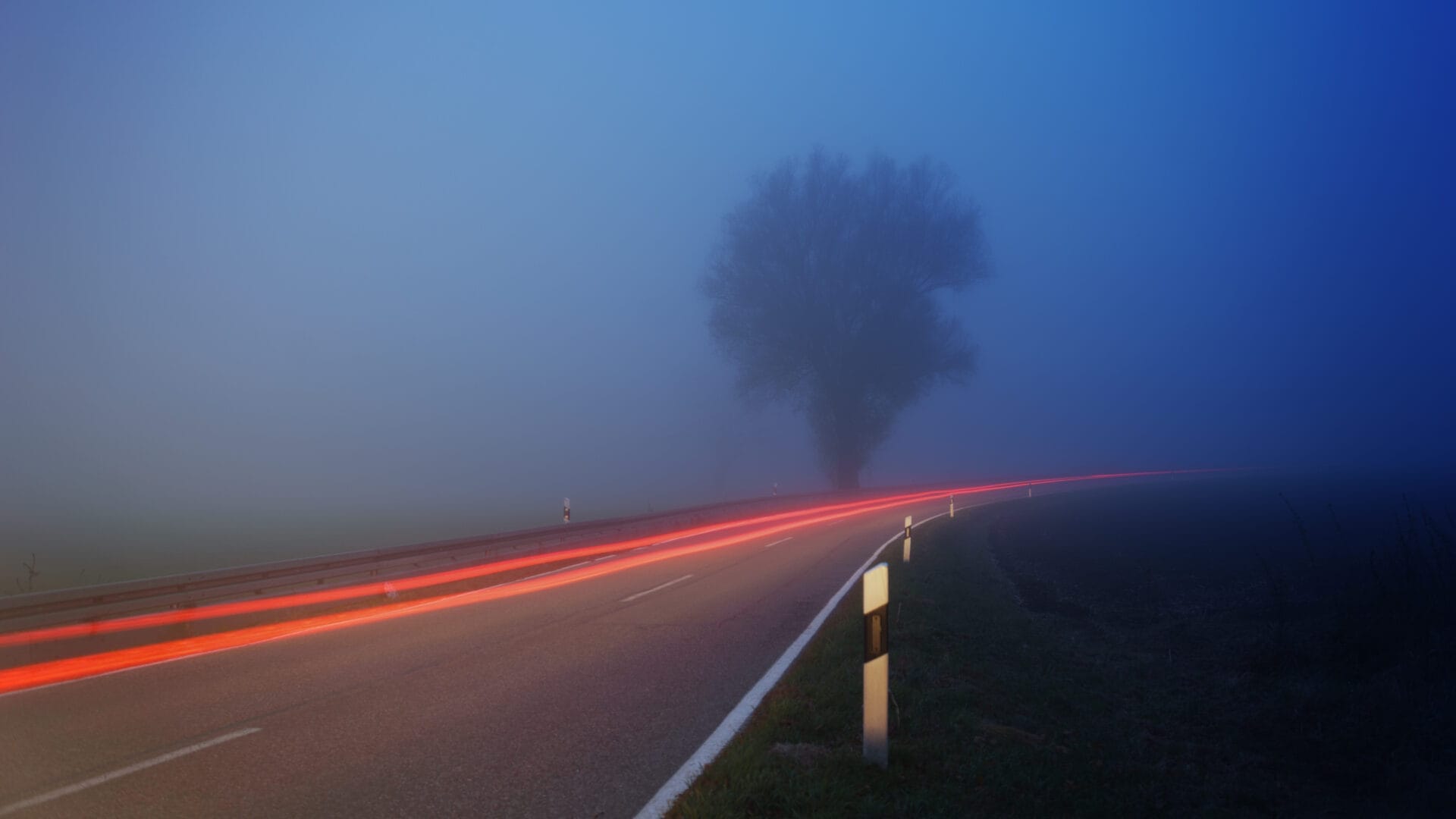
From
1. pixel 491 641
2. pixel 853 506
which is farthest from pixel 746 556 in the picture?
pixel 853 506

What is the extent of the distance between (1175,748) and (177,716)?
7.90 m

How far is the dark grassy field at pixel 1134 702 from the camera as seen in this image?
15.1ft

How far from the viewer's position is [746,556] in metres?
Answer: 18.2

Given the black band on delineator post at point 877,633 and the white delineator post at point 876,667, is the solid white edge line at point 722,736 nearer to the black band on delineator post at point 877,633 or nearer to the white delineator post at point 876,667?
the white delineator post at point 876,667

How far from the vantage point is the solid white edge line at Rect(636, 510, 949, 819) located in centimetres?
416

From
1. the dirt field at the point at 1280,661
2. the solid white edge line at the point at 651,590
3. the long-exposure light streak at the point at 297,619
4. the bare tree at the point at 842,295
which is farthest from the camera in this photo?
the bare tree at the point at 842,295

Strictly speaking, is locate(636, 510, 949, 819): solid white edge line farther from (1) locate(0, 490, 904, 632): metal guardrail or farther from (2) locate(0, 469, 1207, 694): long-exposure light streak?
(1) locate(0, 490, 904, 632): metal guardrail

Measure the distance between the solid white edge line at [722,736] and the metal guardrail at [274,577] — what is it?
8978 millimetres

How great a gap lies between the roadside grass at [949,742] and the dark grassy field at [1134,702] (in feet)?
0.07

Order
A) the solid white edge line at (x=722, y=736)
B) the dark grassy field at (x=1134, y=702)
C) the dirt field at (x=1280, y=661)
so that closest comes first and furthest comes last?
the solid white edge line at (x=722, y=736), the dark grassy field at (x=1134, y=702), the dirt field at (x=1280, y=661)

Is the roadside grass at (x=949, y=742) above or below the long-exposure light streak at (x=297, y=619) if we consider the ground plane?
below

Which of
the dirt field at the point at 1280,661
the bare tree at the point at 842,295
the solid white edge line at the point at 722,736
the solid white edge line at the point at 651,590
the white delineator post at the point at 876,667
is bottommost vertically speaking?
the dirt field at the point at 1280,661

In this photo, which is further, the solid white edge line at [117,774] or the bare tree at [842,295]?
the bare tree at [842,295]

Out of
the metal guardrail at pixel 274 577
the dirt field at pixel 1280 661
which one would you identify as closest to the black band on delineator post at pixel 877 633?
the dirt field at pixel 1280 661
